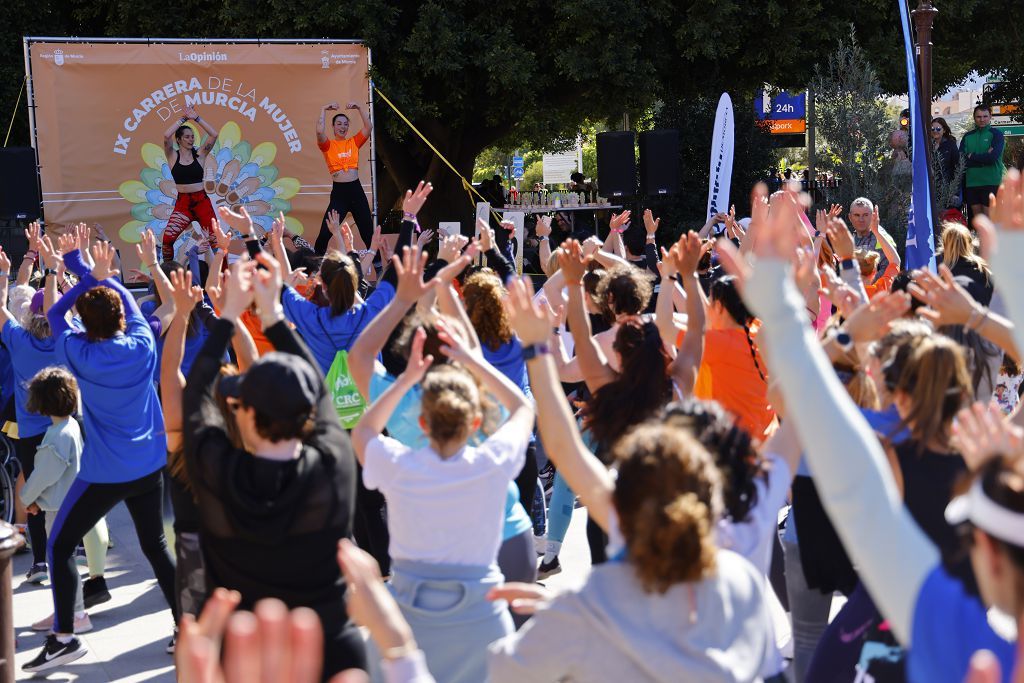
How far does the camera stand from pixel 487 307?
17.5 feet

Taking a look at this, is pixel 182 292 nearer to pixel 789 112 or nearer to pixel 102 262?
pixel 102 262

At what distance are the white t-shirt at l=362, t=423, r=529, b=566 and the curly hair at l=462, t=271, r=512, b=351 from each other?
2.05m

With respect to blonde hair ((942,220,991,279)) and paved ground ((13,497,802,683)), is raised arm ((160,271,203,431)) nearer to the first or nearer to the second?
paved ground ((13,497,802,683))

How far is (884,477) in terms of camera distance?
185cm

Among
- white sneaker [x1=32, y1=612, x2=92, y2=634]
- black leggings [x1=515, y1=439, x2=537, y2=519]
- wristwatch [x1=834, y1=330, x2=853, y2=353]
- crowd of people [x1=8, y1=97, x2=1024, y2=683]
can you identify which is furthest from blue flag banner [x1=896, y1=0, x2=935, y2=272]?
white sneaker [x1=32, y1=612, x2=92, y2=634]

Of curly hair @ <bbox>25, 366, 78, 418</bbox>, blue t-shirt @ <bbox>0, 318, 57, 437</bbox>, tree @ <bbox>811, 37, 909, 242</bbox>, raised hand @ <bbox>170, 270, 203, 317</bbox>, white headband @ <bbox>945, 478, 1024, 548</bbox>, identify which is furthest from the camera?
tree @ <bbox>811, 37, 909, 242</bbox>

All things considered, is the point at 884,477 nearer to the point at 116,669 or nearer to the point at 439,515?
the point at 439,515

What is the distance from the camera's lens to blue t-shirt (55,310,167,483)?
5137 millimetres

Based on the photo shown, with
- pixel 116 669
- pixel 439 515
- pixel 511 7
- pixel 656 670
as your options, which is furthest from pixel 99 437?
pixel 511 7

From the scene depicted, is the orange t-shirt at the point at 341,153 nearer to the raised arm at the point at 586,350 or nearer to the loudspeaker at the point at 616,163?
the loudspeaker at the point at 616,163

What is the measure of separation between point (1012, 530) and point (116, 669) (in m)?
4.54

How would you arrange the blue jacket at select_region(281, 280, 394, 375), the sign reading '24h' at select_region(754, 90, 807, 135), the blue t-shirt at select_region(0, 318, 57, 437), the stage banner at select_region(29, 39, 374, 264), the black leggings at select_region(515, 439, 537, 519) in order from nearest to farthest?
the blue jacket at select_region(281, 280, 394, 375)
the black leggings at select_region(515, 439, 537, 519)
the blue t-shirt at select_region(0, 318, 57, 437)
the stage banner at select_region(29, 39, 374, 264)
the sign reading '24h' at select_region(754, 90, 807, 135)

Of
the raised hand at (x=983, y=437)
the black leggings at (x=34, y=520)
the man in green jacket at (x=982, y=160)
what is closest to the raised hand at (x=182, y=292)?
the black leggings at (x=34, y=520)

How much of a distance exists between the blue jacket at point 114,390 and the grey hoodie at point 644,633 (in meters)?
3.45
